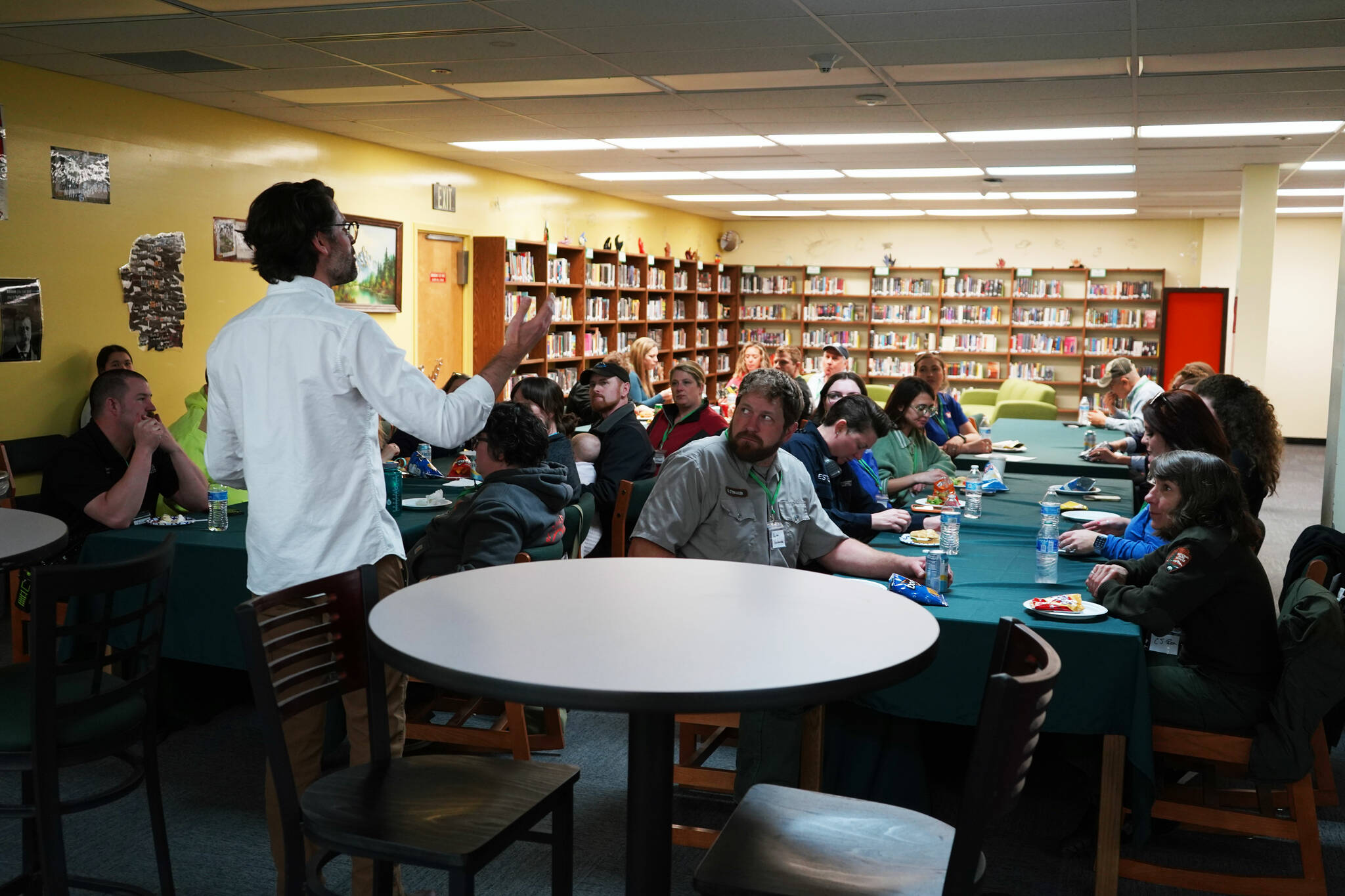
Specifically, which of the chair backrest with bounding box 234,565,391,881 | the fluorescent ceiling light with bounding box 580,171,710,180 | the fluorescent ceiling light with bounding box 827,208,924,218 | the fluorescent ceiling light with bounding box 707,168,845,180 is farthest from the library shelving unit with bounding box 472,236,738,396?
the chair backrest with bounding box 234,565,391,881

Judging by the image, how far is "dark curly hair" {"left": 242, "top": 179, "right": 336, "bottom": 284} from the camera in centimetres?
233

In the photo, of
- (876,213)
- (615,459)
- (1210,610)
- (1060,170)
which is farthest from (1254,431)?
(876,213)

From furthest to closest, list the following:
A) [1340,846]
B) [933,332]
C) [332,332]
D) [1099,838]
Result: [933,332]
[1340,846]
[1099,838]
[332,332]

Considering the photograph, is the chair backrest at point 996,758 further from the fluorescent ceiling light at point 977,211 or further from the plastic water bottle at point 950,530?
the fluorescent ceiling light at point 977,211

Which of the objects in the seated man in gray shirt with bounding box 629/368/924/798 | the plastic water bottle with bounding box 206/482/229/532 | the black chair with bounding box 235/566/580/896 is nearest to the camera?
the black chair with bounding box 235/566/580/896

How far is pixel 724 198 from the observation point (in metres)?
12.2

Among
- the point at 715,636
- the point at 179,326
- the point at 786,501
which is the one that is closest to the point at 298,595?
the point at 715,636

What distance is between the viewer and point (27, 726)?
2303 millimetres

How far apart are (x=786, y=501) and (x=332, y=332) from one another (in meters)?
1.56

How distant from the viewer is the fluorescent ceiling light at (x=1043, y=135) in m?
7.10

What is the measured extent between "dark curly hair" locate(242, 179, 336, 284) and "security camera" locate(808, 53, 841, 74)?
3337mm

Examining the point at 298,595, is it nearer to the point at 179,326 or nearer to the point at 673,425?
the point at 673,425

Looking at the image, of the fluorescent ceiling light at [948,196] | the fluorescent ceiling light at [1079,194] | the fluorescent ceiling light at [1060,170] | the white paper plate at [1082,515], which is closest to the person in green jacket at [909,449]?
the white paper plate at [1082,515]

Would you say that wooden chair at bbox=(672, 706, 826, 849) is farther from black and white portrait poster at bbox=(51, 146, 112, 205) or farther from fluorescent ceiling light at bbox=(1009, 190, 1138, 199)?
fluorescent ceiling light at bbox=(1009, 190, 1138, 199)
